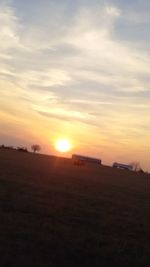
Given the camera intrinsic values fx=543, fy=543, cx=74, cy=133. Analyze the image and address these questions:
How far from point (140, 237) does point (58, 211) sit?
14.1ft

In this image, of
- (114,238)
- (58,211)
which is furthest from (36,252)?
(58,211)

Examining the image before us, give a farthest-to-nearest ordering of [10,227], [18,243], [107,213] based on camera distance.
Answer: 1. [107,213]
2. [10,227]
3. [18,243]

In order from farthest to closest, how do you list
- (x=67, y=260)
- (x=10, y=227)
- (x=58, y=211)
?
(x=58, y=211) → (x=10, y=227) → (x=67, y=260)

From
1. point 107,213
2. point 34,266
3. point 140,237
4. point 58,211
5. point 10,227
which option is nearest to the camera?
point 34,266

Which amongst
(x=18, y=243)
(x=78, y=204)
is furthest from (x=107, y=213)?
(x=18, y=243)

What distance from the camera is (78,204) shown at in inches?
974

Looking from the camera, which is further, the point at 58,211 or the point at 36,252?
the point at 58,211

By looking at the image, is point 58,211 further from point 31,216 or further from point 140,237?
point 140,237

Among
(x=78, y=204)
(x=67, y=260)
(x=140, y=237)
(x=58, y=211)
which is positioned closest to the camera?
(x=67, y=260)

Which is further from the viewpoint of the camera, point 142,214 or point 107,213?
point 142,214

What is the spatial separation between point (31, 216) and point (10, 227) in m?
2.77

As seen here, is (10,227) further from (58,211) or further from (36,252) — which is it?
(58,211)

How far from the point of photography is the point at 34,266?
1198 centimetres

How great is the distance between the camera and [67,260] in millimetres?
13008
